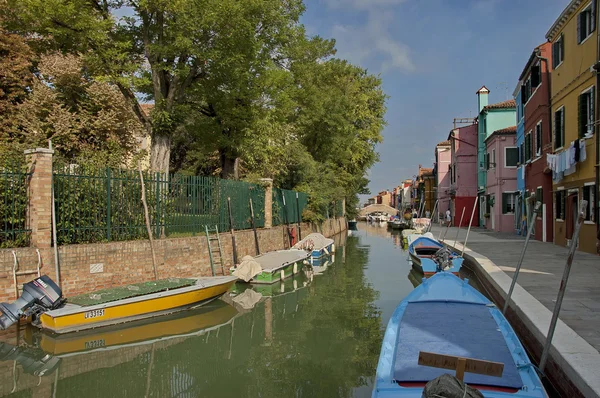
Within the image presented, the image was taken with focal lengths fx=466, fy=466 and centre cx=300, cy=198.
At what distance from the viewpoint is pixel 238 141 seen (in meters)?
17.2

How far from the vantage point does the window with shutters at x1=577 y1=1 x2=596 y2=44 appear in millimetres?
14498

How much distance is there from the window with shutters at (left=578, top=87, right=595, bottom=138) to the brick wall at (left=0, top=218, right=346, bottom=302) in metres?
12.3

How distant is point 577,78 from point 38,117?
1883 centimetres

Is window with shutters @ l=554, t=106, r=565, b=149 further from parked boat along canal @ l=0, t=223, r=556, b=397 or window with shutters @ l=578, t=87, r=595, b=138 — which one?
parked boat along canal @ l=0, t=223, r=556, b=397

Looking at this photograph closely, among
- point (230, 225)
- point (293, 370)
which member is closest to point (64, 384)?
point (293, 370)

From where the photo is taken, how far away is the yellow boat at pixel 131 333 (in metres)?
7.86

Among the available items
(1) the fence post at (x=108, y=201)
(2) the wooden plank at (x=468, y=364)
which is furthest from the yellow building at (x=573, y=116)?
(1) the fence post at (x=108, y=201)

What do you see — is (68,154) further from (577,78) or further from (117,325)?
(577,78)

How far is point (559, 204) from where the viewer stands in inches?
723

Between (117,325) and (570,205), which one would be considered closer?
(117,325)

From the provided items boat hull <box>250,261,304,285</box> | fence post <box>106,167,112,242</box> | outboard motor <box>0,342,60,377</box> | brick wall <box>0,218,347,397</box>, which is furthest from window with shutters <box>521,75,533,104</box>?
outboard motor <box>0,342,60,377</box>

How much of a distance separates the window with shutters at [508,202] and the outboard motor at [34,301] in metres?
27.3

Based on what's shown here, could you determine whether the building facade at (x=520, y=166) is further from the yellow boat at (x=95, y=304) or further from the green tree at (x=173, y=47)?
the yellow boat at (x=95, y=304)

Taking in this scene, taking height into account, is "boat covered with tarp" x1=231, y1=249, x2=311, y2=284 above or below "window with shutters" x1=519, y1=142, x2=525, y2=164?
below
